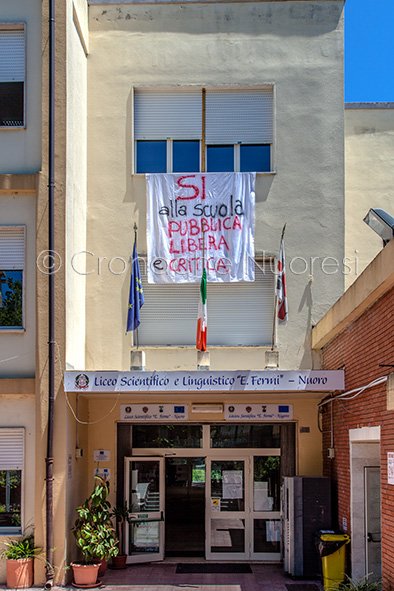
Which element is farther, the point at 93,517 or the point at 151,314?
the point at 151,314

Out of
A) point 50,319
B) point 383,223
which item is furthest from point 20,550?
point 383,223

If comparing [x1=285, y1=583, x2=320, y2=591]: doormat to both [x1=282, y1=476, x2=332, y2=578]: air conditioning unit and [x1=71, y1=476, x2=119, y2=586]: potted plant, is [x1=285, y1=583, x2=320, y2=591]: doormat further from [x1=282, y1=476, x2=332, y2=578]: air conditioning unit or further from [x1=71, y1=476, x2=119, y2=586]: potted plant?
[x1=71, y1=476, x2=119, y2=586]: potted plant

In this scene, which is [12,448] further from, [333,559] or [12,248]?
[333,559]

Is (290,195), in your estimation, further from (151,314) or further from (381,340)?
(381,340)

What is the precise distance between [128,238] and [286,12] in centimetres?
569

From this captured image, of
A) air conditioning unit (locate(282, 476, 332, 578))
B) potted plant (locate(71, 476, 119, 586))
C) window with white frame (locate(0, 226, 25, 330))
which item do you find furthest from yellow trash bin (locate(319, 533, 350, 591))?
window with white frame (locate(0, 226, 25, 330))

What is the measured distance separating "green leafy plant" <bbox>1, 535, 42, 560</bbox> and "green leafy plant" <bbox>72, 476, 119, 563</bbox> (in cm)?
77

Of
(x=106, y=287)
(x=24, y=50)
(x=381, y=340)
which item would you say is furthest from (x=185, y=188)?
(x=381, y=340)

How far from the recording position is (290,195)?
54.7 feet

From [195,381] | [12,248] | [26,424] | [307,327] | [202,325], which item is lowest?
[26,424]

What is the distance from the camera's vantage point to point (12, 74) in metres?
15.1

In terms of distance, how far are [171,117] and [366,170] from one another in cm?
427

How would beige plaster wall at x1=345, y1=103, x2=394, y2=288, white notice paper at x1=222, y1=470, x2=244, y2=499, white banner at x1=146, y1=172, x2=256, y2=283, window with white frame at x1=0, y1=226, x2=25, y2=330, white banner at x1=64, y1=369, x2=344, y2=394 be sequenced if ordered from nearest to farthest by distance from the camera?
white banner at x1=64, y1=369, x2=344, y2=394, window with white frame at x1=0, y1=226, x2=25, y2=330, white banner at x1=146, y1=172, x2=256, y2=283, white notice paper at x1=222, y1=470, x2=244, y2=499, beige plaster wall at x1=345, y1=103, x2=394, y2=288

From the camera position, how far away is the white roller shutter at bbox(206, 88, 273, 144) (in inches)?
666
